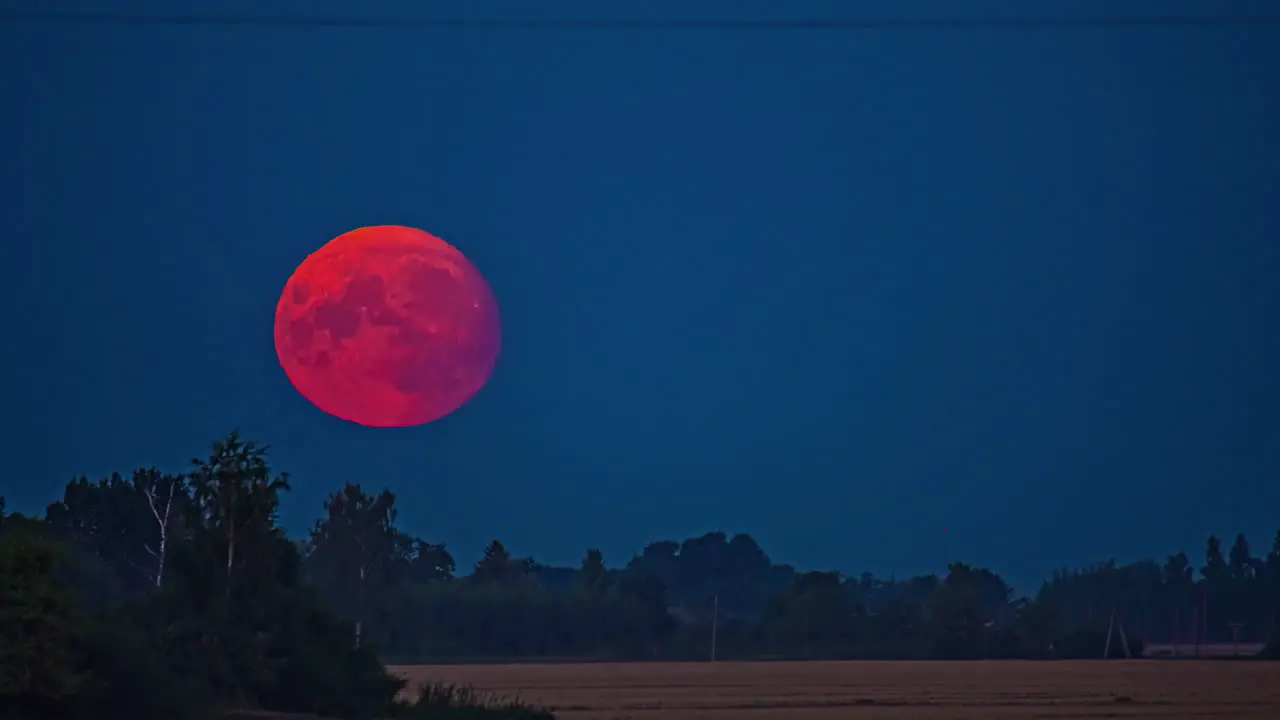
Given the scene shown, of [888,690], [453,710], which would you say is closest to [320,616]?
[453,710]

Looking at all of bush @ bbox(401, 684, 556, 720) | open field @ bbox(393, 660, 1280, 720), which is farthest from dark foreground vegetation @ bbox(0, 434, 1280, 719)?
open field @ bbox(393, 660, 1280, 720)

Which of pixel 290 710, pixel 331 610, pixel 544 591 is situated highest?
pixel 544 591

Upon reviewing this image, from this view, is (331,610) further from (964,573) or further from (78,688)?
(964,573)

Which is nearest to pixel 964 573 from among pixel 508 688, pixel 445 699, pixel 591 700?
pixel 508 688

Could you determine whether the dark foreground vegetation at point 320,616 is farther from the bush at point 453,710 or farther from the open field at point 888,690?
the open field at point 888,690

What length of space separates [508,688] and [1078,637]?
257 ft

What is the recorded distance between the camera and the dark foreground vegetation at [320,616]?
29.6 metres

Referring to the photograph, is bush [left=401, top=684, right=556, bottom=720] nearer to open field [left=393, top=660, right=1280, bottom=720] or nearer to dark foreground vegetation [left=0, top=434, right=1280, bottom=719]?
dark foreground vegetation [left=0, top=434, right=1280, bottom=719]

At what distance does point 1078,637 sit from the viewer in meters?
141

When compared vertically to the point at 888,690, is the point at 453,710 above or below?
below

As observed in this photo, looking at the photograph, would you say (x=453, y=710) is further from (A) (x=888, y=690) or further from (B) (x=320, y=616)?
(A) (x=888, y=690)

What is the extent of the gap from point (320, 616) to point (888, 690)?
4139cm

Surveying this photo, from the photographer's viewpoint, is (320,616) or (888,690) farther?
(888,690)

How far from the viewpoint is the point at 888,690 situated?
74.3 m
